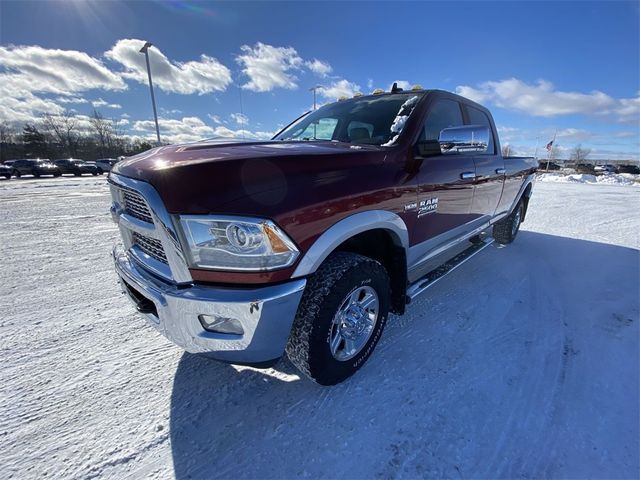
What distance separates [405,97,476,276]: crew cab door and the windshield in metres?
0.22

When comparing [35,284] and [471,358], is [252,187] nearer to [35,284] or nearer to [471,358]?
[471,358]

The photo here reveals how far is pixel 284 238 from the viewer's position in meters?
1.49

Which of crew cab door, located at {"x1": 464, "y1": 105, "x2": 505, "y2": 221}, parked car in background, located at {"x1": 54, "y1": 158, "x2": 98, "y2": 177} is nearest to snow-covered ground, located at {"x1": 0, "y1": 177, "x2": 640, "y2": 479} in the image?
crew cab door, located at {"x1": 464, "y1": 105, "x2": 505, "y2": 221}

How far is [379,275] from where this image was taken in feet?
6.68

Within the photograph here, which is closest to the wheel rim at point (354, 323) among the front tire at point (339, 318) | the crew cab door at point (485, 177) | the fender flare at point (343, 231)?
the front tire at point (339, 318)

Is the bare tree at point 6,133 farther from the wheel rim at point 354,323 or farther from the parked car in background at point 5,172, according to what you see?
the wheel rim at point 354,323

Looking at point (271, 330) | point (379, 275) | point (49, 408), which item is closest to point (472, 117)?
point (379, 275)

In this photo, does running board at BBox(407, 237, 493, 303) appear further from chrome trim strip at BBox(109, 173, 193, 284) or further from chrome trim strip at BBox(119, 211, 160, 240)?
chrome trim strip at BBox(119, 211, 160, 240)

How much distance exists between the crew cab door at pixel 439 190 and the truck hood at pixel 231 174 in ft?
2.72

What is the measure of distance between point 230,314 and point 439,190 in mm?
1899

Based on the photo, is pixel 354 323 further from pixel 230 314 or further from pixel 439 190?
pixel 439 190

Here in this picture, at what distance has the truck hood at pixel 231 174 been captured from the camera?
1.42 metres

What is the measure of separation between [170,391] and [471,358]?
2.04 metres

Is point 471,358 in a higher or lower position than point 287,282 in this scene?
lower
